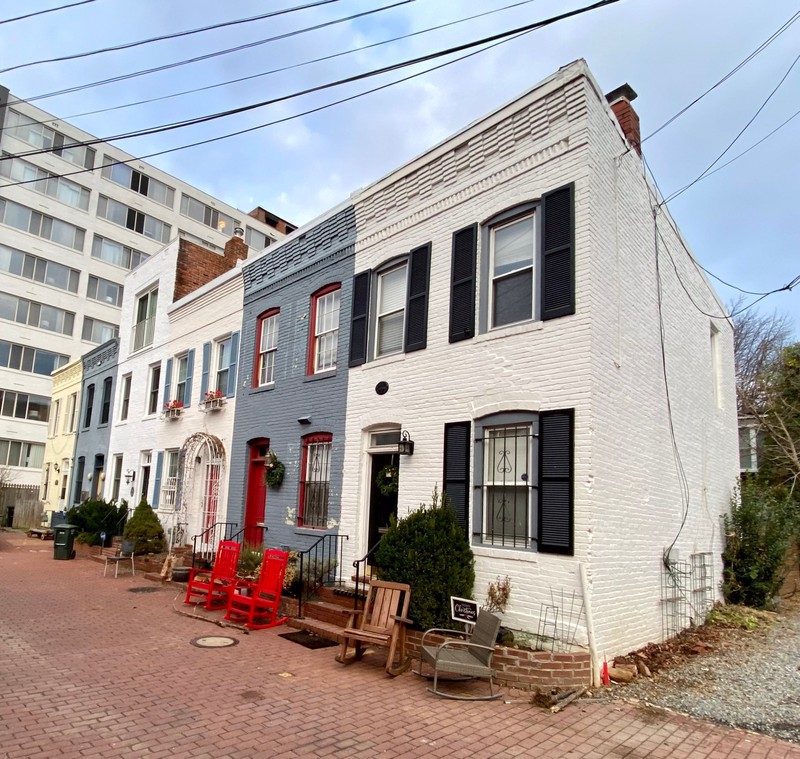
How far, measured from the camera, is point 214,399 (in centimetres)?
1488

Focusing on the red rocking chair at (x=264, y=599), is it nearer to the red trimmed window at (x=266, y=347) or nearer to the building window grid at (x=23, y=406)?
the red trimmed window at (x=266, y=347)

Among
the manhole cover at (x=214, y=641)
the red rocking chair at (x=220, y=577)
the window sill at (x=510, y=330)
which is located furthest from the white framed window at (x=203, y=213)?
the manhole cover at (x=214, y=641)

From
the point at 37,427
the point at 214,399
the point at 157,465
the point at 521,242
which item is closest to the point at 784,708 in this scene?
the point at 521,242

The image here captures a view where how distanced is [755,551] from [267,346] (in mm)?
11066

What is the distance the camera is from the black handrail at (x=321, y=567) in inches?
386

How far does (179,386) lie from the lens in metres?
17.4

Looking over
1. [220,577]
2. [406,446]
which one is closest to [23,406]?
[220,577]

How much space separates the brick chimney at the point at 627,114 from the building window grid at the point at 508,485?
214 inches

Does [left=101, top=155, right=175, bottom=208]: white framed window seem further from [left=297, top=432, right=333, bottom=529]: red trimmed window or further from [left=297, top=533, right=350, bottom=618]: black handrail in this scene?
[left=297, top=533, right=350, bottom=618]: black handrail

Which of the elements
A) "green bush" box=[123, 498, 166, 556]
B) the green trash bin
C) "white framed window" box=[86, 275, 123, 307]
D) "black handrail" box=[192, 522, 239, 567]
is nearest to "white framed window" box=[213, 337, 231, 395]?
"black handrail" box=[192, 522, 239, 567]

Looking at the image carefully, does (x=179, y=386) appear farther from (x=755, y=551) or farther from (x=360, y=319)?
(x=755, y=551)

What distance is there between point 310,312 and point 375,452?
372 cm

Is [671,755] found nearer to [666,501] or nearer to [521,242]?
[666,501]

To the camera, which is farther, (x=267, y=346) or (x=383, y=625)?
(x=267, y=346)
